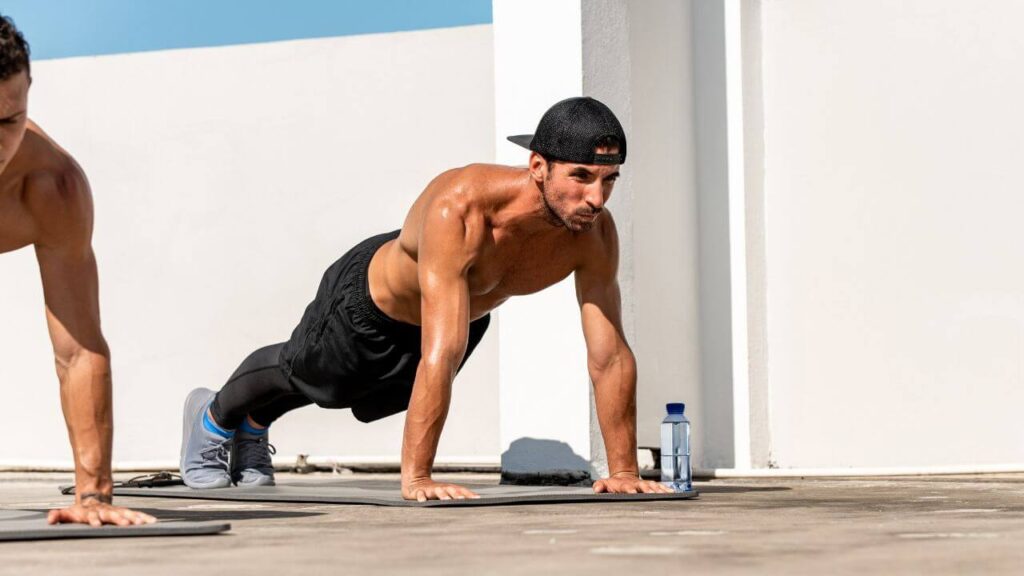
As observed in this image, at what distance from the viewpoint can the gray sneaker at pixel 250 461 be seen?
458 centimetres

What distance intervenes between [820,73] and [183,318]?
8.62ft

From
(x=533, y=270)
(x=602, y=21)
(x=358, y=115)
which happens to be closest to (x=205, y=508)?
(x=533, y=270)

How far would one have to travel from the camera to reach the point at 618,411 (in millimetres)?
3928

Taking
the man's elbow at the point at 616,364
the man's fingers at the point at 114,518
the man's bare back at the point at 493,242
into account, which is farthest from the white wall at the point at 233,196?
the man's fingers at the point at 114,518

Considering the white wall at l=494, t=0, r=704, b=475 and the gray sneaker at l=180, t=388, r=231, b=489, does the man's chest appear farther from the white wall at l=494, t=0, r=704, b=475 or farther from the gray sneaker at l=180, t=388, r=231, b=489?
the gray sneaker at l=180, t=388, r=231, b=489

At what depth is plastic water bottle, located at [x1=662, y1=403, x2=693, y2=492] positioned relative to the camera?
421 cm

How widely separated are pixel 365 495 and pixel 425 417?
318mm

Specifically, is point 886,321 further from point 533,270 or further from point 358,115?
point 358,115

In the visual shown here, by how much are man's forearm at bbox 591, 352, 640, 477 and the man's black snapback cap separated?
646 millimetres

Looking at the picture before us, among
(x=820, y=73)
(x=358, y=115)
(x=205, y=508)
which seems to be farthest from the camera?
(x=358, y=115)

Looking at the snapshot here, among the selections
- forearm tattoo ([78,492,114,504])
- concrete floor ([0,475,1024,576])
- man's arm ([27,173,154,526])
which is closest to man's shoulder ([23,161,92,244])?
man's arm ([27,173,154,526])

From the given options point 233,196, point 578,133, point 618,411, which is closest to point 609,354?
point 618,411

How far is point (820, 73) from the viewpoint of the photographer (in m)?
5.09

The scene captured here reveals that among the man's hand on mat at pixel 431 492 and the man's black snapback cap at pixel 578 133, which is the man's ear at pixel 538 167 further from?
the man's hand on mat at pixel 431 492
